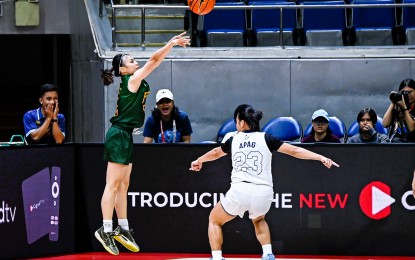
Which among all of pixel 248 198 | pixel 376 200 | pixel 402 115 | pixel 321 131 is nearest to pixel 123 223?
pixel 248 198

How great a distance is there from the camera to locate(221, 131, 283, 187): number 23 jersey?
1258 centimetres

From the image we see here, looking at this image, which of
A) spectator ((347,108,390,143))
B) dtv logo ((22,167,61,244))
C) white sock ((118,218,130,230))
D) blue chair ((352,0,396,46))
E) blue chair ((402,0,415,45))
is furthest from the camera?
blue chair ((352,0,396,46))

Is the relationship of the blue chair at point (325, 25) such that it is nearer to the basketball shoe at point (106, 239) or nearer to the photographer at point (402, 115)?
the photographer at point (402, 115)

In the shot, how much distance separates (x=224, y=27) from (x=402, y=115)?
517cm

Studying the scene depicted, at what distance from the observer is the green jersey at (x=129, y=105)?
13.2m

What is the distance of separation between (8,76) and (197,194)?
10012mm

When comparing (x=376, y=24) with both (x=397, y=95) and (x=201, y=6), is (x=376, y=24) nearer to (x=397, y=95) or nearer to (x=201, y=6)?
(x=201, y=6)

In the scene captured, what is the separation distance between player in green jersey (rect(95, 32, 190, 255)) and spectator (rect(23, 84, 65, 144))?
1095mm

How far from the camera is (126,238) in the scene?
44.7ft

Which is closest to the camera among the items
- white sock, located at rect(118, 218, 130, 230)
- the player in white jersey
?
the player in white jersey

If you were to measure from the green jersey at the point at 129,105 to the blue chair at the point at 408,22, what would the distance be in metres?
6.76

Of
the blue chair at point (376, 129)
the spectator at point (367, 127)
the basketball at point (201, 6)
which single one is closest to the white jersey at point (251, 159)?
the spectator at point (367, 127)

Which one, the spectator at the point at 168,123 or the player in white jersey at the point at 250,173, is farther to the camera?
the spectator at the point at 168,123

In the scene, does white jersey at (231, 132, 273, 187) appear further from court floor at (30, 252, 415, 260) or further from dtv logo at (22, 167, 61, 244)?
dtv logo at (22, 167, 61, 244)
